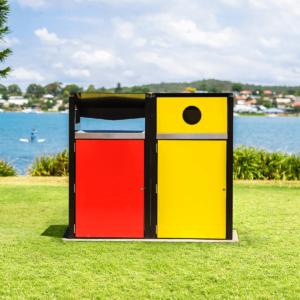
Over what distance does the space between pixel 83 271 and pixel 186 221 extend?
167 centimetres

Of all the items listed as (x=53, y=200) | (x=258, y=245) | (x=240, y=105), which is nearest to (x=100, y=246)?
(x=258, y=245)

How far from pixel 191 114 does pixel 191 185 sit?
1.01m

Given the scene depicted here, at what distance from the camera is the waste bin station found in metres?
5.38

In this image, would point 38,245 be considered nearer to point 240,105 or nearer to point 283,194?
point 283,194

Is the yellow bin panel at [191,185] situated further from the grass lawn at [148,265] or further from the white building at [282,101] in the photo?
the white building at [282,101]

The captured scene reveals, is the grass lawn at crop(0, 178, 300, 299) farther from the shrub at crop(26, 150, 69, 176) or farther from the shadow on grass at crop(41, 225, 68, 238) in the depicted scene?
the shrub at crop(26, 150, 69, 176)

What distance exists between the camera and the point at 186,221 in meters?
5.50

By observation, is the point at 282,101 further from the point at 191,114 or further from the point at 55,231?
the point at 55,231

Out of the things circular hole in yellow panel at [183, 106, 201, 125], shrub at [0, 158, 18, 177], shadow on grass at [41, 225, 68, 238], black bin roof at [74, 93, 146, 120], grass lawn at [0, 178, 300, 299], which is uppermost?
black bin roof at [74, 93, 146, 120]

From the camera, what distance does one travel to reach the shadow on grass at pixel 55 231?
19.6 ft

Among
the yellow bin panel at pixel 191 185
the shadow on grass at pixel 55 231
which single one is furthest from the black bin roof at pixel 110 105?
the shadow on grass at pixel 55 231

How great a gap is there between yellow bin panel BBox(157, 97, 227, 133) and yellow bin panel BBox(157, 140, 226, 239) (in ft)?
0.68

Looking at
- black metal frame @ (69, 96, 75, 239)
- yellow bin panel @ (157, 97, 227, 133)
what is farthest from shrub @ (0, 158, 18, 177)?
yellow bin panel @ (157, 97, 227, 133)

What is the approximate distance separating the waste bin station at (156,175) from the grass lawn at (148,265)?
0.29 m
